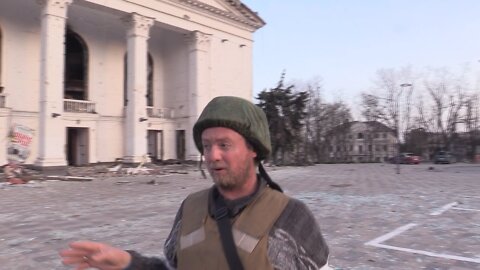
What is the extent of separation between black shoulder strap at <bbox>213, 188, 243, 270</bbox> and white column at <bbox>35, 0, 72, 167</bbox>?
20.9m

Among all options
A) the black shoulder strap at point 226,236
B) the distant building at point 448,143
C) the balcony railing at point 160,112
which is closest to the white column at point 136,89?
the balcony railing at point 160,112

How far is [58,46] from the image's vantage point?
2086 centimetres

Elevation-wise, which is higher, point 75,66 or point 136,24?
point 136,24

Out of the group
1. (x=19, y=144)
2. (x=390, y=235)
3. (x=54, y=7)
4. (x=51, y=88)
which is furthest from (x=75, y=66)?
(x=390, y=235)

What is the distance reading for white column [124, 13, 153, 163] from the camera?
82.1 ft

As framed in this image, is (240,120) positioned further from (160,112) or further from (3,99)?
(160,112)

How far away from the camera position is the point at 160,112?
3077 cm

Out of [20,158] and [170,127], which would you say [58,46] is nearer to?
[20,158]

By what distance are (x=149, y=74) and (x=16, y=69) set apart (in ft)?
34.9

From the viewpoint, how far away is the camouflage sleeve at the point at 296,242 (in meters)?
1.46

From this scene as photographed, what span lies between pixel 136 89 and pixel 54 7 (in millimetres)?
6632

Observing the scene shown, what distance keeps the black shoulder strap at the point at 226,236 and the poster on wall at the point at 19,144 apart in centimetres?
2355

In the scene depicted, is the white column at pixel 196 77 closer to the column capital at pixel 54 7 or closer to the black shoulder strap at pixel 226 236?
the column capital at pixel 54 7

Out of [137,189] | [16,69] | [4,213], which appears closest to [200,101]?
[16,69]
